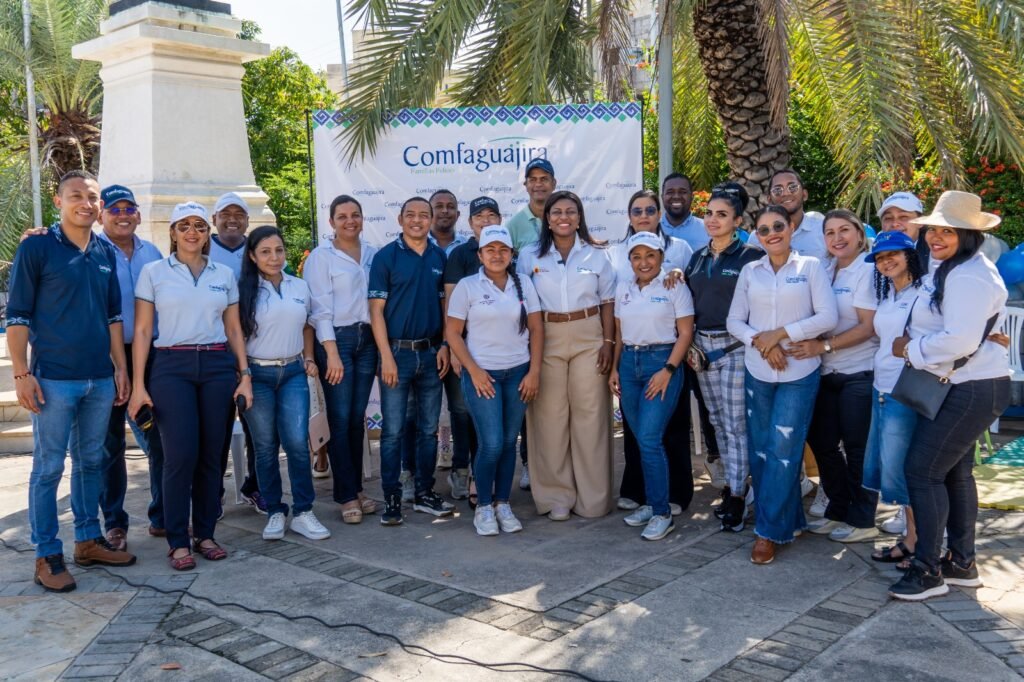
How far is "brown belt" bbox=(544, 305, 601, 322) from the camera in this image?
569cm

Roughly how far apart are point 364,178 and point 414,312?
2030 mm

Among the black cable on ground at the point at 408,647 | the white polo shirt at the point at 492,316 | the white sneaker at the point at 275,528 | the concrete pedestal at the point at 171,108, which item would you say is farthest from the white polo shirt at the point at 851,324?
the concrete pedestal at the point at 171,108

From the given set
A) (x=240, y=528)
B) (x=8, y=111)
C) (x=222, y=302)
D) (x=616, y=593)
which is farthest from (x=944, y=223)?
(x=8, y=111)

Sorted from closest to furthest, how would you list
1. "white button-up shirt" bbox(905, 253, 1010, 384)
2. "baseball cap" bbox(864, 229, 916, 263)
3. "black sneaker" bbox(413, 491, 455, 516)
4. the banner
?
"white button-up shirt" bbox(905, 253, 1010, 384) < "baseball cap" bbox(864, 229, 916, 263) < "black sneaker" bbox(413, 491, 455, 516) < the banner

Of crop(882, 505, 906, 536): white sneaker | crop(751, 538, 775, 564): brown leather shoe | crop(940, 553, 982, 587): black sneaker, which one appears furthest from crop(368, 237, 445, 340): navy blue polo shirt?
crop(940, 553, 982, 587): black sneaker

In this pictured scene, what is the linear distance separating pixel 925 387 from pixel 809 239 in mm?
1672

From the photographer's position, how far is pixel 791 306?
4.95 meters

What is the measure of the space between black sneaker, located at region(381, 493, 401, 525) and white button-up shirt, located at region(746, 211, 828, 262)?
2.55 m

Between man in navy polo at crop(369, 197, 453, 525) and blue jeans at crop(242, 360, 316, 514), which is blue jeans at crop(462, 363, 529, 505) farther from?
blue jeans at crop(242, 360, 316, 514)

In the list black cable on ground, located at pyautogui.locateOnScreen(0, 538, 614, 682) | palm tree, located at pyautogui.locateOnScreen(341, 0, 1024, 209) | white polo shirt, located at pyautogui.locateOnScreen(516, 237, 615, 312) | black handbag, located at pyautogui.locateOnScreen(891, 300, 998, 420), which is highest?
palm tree, located at pyautogui.locateOnScreen(341, 0, 1024, 209)

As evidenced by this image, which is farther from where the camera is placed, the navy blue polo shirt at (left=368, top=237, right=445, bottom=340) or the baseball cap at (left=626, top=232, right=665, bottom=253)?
the navy blue polo shirt at (left=368, top=237, right=445, bottom=340)

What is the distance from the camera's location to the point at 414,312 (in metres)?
5.78

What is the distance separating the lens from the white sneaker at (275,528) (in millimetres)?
5551

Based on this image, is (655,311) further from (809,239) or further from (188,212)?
(188,212)
